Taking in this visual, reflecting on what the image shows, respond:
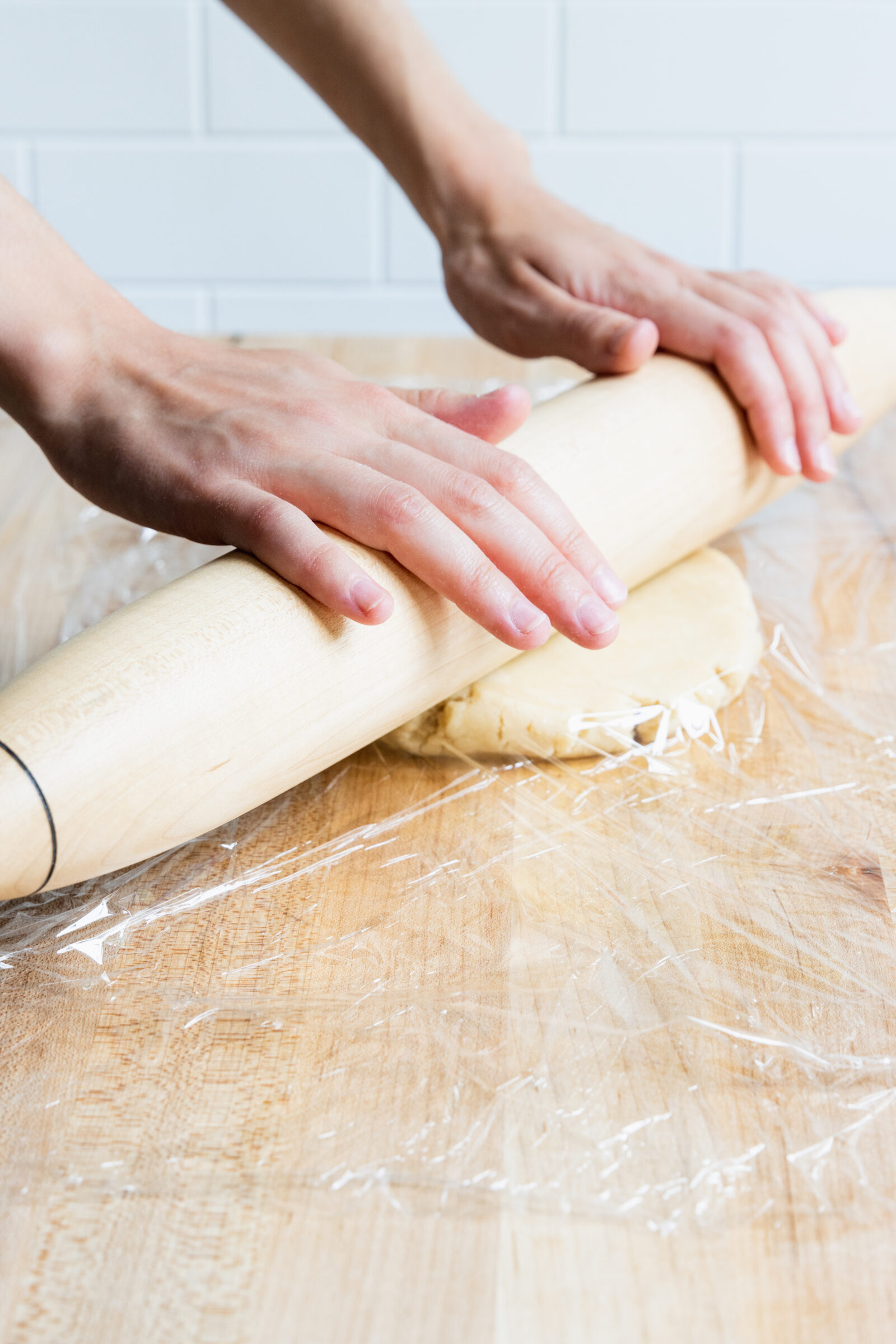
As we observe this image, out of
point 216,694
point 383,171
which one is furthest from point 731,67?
point 216,694

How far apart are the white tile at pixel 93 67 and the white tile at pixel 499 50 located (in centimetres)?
41

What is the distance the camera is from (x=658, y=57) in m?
1.88

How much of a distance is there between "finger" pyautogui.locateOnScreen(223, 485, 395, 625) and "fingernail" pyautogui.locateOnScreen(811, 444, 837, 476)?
0.47 metres

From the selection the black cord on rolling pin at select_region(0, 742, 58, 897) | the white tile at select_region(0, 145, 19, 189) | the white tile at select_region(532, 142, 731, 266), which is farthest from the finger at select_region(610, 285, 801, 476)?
the white tile at select_region(0, 145, 19, 189)

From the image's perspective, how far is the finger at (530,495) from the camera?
65cm

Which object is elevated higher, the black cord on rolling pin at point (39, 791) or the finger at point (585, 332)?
the finger at point (585, 332)

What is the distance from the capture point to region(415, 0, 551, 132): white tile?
1846 mm

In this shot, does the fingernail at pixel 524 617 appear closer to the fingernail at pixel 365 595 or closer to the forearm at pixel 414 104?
the fingernail at pixel 365 595

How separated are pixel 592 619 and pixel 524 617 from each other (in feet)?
0.14

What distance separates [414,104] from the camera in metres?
1.00

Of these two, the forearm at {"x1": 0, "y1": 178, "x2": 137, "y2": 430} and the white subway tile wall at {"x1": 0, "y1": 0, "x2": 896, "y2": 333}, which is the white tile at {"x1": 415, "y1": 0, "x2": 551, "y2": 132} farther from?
the forearm at {"x1": 0, "y1": 178, "x2": 137, "y2": 430}

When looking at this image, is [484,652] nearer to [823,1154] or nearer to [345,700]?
[345,700]

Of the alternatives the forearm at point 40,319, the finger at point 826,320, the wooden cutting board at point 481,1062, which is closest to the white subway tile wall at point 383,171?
the finger at point 826,320

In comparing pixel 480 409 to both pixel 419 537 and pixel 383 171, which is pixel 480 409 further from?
pixel 383 171
